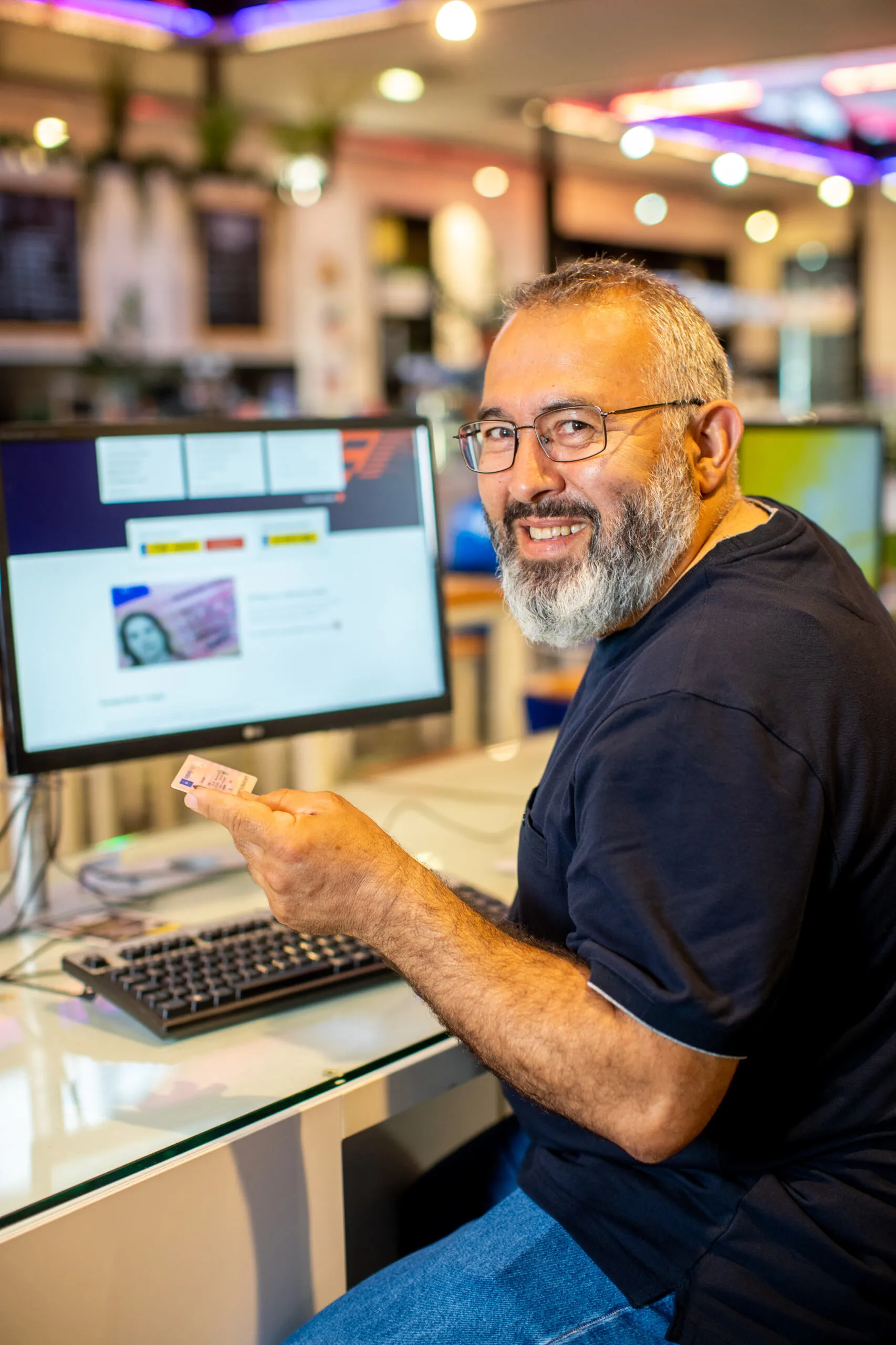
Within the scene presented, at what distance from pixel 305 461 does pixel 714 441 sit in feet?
1.94

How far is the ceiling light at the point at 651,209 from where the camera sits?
9.44 meters

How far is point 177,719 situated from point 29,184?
494cm

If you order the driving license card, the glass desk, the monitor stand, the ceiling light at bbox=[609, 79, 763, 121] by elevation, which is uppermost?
the ceiling light at bbox=[609, 79, 763, 121]

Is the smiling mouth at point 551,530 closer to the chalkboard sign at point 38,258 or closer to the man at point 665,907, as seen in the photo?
the man at point 665,907

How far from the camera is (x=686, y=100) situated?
22.2 ft

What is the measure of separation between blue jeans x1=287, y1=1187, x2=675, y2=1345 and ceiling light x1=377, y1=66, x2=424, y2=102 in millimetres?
5365

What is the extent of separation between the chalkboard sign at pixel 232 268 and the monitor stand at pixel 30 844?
531 centimetres

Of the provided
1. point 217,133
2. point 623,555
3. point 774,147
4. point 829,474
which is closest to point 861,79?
point 774,147

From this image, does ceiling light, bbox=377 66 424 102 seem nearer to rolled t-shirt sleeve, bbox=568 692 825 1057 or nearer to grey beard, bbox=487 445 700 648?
grey beard, bbox=487 445 700 648

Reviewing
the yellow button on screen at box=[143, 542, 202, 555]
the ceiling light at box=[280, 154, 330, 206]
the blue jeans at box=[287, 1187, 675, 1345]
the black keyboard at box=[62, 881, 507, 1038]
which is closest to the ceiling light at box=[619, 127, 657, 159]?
the ceiling light at box=[280, 154, 330, 206]

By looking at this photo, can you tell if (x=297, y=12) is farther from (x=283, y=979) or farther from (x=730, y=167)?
(x=283, y=979)

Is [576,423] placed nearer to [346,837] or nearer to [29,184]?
[346,837]

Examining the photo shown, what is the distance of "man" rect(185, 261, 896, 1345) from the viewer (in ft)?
2.81

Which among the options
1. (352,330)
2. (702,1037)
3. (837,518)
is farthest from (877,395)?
(702,1037)
